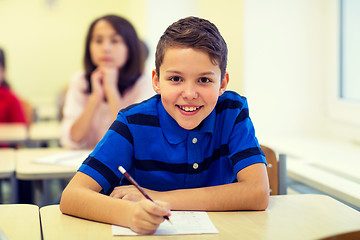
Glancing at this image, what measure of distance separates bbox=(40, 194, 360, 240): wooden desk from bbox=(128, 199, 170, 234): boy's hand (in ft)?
0.07

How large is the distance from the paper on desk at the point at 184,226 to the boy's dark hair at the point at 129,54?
1650 millimetres

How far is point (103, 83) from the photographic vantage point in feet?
8.79

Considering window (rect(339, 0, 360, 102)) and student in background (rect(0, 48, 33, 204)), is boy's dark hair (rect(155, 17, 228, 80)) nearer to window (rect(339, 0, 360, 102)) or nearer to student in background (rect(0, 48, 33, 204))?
window (rect(339, 0, 360, 102))

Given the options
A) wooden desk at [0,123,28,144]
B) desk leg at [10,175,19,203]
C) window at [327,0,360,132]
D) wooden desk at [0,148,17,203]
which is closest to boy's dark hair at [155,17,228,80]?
wooden desk at [0,148,17,203]

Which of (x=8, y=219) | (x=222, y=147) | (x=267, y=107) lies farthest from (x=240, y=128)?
(x=267, y=107)

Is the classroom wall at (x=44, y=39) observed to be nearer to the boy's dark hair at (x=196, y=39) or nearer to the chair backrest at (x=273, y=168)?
the chair backrest at (x=273, y=168)

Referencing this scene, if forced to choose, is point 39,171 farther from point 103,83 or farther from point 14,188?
point 103,83

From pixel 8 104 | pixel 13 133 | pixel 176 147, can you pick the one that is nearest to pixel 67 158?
pixel 176 147

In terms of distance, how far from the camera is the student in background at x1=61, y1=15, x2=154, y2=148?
2.61m

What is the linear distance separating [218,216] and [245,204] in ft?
0.30

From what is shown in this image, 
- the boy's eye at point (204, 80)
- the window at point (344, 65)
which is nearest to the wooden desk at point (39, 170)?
the boy's eye at point (204, 80)

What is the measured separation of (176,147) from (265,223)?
353 mm

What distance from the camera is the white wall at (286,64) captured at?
8.43ft

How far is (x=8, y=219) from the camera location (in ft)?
3.70
